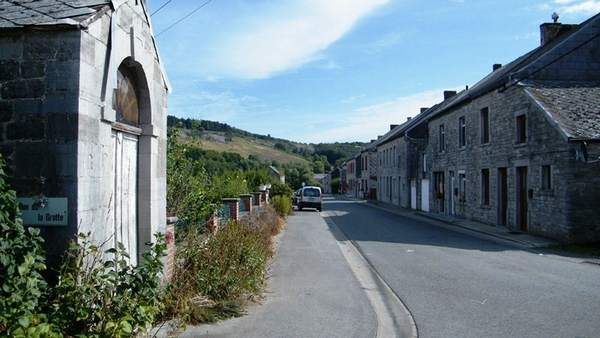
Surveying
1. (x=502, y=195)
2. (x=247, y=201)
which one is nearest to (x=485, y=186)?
(x=502, y=195)

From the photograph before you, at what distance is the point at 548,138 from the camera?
51.1 feet

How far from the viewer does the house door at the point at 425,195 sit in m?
31.0

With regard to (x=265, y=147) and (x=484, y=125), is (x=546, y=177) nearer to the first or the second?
(x=484, y=125)

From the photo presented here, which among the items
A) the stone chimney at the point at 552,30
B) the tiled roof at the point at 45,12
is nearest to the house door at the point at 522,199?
the stone chimney at the point at 552,30

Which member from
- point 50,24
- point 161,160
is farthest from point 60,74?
point 161,160

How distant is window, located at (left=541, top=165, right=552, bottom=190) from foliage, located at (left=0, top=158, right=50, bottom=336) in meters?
15.8

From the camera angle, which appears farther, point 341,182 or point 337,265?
point 341,182

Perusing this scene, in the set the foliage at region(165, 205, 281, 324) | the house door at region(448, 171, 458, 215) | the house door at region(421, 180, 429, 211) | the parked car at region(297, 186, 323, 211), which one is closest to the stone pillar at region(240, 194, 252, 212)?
the foliage at region(165, 205, 281, 324)

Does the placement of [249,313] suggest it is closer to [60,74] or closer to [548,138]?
[60,74]

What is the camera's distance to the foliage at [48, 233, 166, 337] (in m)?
→ 3.91

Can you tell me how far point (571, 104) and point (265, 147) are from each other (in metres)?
112

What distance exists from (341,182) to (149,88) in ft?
272

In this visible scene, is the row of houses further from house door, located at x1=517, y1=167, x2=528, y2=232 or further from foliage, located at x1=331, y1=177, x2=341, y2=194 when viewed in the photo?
foliage, located at x1=331, y1=177, x2=341, y2=194

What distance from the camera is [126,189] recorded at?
5949mm
